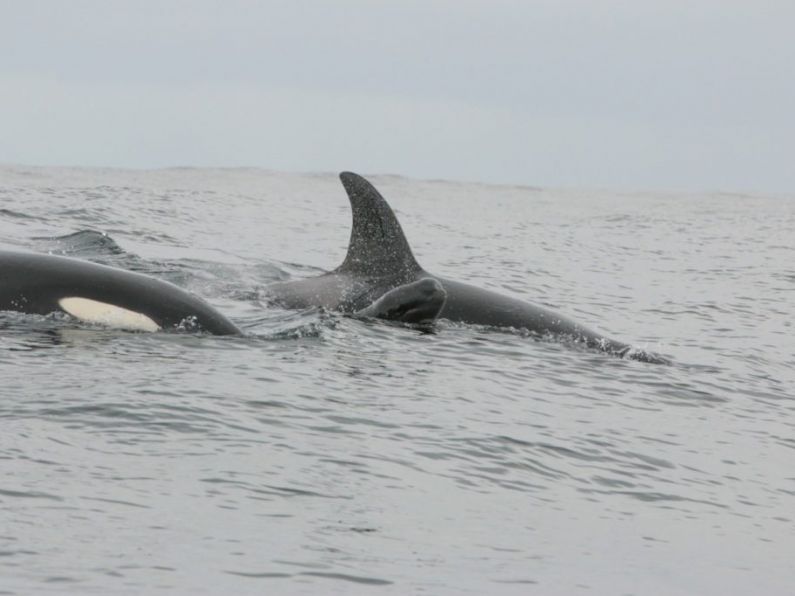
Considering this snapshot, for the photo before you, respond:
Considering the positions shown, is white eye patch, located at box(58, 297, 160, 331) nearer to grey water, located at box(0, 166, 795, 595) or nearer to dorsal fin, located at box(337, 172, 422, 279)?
grey water, located at box(0, 166, 795, 595)

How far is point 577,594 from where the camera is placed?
7.82 meters

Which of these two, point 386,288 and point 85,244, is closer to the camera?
point 386,288

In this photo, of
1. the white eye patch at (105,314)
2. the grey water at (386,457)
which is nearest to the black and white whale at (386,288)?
the grey water at (386,457)

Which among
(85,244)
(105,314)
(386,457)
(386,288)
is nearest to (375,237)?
(386,288)

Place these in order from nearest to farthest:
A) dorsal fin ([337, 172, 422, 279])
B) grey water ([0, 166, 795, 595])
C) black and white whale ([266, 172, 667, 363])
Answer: grey water ([0, 166, 795, 595]) < black and white whale ([266, 172, 667, 363]) < dorsal fin ([337, 172, 422, 279])

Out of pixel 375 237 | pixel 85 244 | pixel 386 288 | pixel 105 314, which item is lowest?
pixel 85 244

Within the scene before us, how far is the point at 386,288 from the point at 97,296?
501 cm

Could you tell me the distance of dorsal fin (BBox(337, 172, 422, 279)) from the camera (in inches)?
668

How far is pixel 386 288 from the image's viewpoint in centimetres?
1683

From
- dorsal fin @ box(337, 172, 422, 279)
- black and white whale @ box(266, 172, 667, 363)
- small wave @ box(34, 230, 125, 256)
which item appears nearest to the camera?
black and white whale @ box(266, 172, 667, 363)

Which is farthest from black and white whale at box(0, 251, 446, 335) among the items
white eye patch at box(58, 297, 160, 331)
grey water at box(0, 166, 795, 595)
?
grey water at box(0, 166, 795, 595)

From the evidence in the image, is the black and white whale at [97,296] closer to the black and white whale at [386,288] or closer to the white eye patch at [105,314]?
the white eye patch at [105,314]

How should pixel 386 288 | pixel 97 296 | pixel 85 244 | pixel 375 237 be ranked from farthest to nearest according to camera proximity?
pixel 85 244, pixel 375 237, pixel 386 288, pixel 97 296

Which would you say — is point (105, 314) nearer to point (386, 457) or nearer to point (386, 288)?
point (386, 457)
